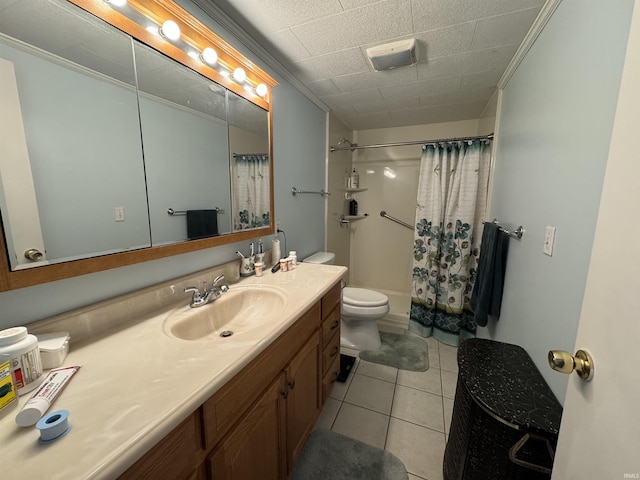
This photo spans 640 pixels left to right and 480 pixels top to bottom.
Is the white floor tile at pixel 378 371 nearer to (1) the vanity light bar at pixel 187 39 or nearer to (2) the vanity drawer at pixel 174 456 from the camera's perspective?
(2) the vanity drawer at pixel 174 456

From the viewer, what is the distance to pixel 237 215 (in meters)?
1.41

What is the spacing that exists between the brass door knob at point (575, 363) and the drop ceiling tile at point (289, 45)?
1.73 meters

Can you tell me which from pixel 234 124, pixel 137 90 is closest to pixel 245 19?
pixel 234 124

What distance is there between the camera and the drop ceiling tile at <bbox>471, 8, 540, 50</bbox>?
1210 mm

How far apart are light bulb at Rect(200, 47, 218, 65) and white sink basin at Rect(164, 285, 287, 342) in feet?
3.58

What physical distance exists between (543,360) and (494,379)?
24 centimetres

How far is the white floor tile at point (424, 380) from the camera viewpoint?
1769 mm

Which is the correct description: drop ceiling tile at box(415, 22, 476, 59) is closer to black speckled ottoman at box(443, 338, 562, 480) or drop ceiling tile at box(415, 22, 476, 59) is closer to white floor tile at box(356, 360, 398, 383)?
black speckled ottoman at box(443, 338, 562, 480)

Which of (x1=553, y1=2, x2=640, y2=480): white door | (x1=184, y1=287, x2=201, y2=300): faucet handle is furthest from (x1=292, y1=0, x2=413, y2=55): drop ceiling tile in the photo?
(x1=184, y1=287, x2=201, y2=300): faucet handle

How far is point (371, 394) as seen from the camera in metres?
1.71

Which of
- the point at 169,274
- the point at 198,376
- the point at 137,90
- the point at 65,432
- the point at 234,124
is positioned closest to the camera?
the point at 65,432

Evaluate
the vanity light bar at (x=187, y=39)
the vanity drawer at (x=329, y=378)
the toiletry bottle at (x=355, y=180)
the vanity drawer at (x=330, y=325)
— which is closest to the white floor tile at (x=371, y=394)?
the vanity drawer at (x=329, y=378)

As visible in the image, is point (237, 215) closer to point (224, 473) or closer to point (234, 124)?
point (234, 124)

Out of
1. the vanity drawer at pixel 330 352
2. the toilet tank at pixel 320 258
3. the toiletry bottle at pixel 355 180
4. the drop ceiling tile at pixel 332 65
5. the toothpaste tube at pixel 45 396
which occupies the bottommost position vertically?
the vanity drawer at pixel 330 352
